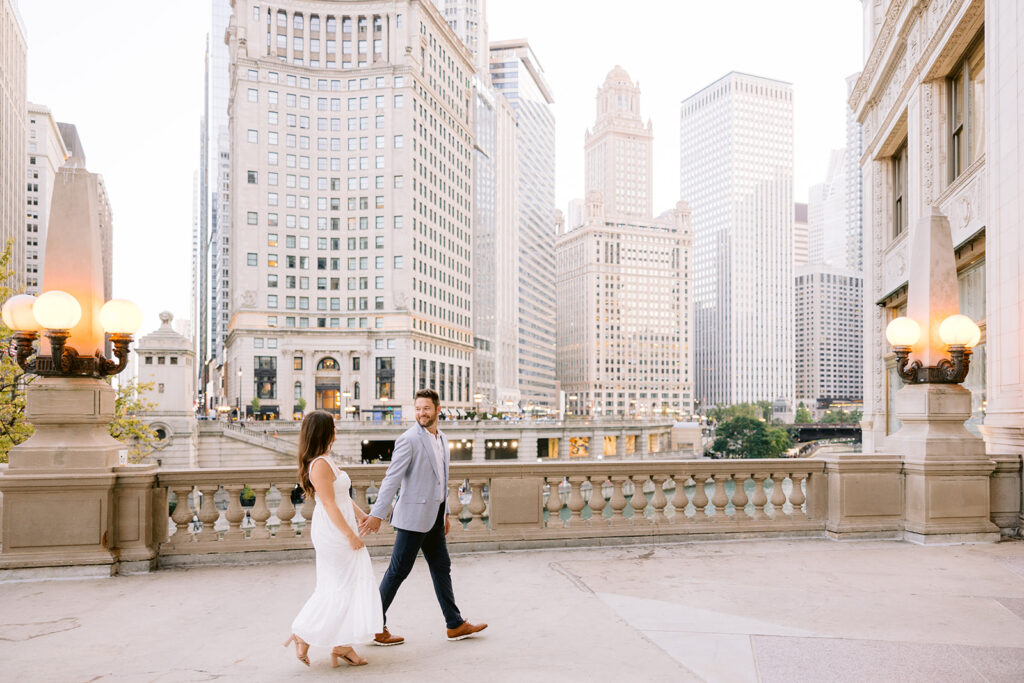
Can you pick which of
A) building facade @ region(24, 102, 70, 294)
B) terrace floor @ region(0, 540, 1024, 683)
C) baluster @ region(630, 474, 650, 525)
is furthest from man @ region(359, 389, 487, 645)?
building facade @ region(24, 102, 70, 294)

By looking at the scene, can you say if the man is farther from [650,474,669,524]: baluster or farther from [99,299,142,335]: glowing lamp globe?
[99,299,142,335]: glowing lamp globe

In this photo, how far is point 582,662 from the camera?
5.08 m

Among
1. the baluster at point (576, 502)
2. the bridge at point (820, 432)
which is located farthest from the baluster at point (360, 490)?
the bridge at point (820, 432)

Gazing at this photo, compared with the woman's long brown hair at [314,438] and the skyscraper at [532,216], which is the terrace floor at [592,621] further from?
the skyscraper at [532,216]

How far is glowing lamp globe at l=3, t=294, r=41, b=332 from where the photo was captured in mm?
7953

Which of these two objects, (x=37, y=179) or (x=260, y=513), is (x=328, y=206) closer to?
(x=37, y=179)

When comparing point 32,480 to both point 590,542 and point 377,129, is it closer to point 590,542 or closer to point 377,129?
point 590,542

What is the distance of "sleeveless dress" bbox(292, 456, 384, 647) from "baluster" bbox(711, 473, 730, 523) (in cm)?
597

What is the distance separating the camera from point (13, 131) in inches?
3861

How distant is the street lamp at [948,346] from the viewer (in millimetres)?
9922

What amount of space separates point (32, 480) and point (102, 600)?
1805 millimetres

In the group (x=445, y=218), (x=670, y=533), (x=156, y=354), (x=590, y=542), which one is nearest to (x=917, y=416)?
(x=670, y=533)

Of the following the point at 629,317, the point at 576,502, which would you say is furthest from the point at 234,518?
the point at 629,317

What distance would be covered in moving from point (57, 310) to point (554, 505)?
656cm
